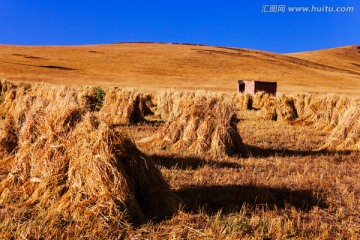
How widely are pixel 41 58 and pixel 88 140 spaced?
67.1 meters

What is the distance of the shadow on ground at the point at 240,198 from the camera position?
6242 millimetres

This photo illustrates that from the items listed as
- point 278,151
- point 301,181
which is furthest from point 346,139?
point 301,181

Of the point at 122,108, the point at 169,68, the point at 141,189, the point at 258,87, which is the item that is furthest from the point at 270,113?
the point at 169,68

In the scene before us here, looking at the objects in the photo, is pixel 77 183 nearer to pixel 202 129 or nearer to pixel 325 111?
pixel 202 129

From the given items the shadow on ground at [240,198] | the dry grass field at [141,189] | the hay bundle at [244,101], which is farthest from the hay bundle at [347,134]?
the hay bundle at [244,101]

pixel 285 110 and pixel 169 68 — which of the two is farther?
pixel 169 68

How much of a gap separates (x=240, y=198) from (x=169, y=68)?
63749mm

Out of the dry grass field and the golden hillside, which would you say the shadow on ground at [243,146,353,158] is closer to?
the dry grass field

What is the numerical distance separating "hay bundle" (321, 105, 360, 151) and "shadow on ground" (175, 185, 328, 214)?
5.17m

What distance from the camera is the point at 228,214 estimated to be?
588cm

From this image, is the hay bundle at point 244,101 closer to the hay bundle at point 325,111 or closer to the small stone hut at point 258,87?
the hay bundle at point 325,111

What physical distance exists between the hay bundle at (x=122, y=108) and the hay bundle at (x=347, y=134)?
7389mm

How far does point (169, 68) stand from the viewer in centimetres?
6969

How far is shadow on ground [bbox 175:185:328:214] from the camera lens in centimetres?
624
